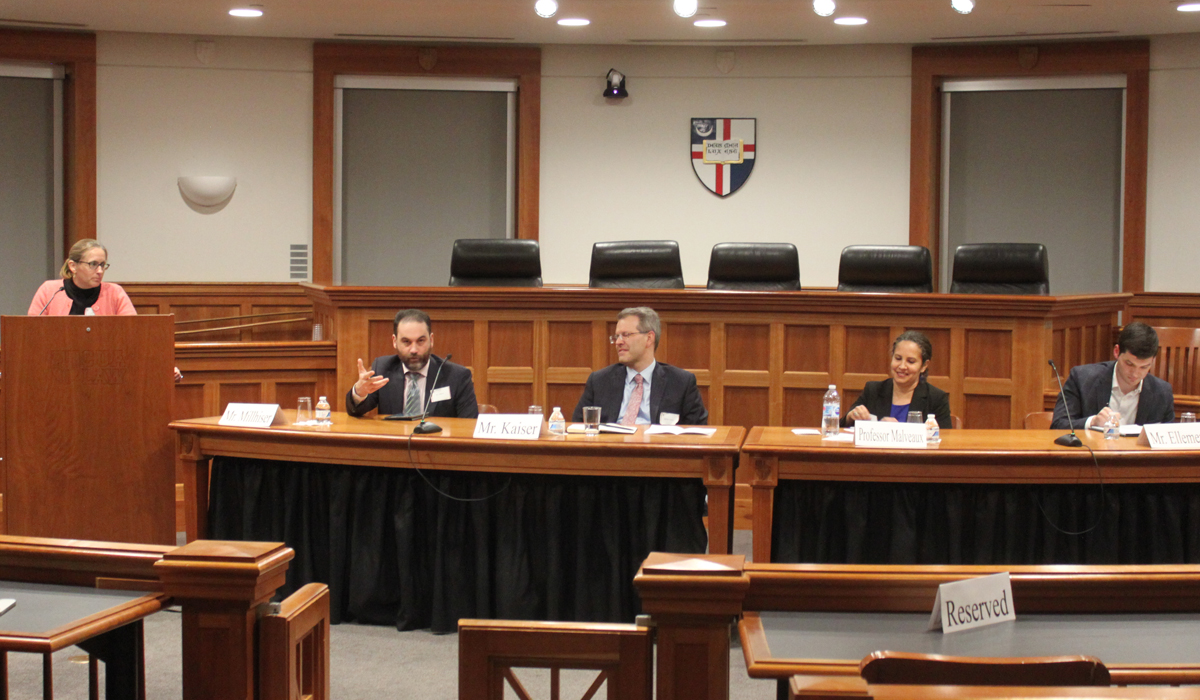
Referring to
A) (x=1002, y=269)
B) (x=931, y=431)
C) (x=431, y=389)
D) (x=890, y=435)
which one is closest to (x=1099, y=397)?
(x=931, y=431)

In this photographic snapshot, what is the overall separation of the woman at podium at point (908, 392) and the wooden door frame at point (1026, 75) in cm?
362

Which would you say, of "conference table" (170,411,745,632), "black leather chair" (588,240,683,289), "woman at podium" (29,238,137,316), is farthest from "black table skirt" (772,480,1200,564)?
"woman at podium" (29,238,137,316)

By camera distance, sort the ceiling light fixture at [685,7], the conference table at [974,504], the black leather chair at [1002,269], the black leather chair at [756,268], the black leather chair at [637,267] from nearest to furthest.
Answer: the conference table at [974,504]
the black leather chair at [1002,269]
the black leather chair at [756,268]
the black leather chair at [637,267]
the ceiling light fixture at [685,7]

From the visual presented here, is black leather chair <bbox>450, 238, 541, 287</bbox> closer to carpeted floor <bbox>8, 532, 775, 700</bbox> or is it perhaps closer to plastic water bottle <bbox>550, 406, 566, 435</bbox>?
plastic water bottle <bbox>550, 406, 566, 435</bbox>

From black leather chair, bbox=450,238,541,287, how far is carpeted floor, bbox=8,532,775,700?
8.34ft

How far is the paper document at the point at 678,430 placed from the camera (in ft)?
12.1

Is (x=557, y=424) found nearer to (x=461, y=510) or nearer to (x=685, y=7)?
(x=461, y=510)

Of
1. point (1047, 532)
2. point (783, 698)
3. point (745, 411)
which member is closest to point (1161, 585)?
point (783, 698)

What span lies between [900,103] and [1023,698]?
22.5 ft

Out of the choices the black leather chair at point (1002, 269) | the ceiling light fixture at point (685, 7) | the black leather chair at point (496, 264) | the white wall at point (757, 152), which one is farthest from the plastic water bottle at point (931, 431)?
the white wall at point (757, 152)

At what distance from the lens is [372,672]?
3.31 meters

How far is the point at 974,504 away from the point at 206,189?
591cm

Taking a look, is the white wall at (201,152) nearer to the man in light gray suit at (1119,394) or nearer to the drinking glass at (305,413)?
the drinking glass at (305,413)

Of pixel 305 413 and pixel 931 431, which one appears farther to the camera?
pixel 305 413
